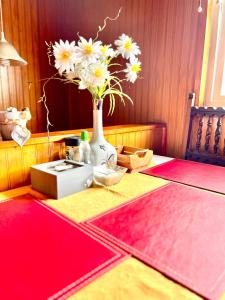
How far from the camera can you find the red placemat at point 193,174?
45.5 inches

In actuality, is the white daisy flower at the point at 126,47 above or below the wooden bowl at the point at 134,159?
above

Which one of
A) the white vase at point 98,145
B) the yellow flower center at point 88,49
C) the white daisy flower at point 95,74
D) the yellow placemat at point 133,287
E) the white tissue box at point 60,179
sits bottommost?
the yellow placemat at point 133,287

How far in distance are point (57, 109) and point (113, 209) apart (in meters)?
2.23

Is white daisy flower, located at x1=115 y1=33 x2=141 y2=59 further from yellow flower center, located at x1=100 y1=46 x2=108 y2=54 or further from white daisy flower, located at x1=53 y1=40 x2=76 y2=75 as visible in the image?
white daisy flower, located at x1=53 y1=40 x2=76 y2=75

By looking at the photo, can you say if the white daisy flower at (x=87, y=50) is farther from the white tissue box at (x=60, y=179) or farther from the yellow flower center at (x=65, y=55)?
the white tissue box at (x=60, y=179)

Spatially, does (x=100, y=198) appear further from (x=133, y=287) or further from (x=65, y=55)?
(x=65, y=55)

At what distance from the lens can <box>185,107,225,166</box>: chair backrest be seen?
1.61 meters

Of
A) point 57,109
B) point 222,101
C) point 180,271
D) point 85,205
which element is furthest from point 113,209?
point 57,109

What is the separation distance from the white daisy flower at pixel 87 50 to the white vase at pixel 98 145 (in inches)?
8.5

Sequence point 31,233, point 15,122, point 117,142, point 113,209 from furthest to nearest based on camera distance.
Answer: point 117,142
point 15,122
point 113,209
point 31,233

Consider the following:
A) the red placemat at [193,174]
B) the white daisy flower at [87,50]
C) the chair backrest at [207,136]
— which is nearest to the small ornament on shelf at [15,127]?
the white daisy flower at [87,50]

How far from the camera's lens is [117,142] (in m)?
1.57

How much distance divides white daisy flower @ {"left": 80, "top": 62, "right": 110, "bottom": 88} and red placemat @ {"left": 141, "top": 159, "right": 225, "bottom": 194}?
1.74 ft

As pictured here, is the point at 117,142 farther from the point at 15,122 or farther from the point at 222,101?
the point at 222,101
